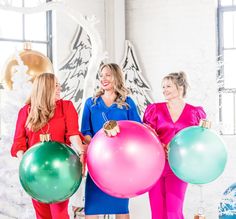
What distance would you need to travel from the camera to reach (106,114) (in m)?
3.02

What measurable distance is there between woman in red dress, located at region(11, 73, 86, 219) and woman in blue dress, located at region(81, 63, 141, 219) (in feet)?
0.71

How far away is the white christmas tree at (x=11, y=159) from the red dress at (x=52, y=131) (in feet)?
2.39

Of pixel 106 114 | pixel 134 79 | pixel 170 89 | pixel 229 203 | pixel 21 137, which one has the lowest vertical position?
pixel 229 203

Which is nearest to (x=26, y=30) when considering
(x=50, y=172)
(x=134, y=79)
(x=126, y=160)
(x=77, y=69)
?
(x=77, y=69)

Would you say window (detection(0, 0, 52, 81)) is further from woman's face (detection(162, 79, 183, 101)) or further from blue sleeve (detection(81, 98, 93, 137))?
woman's face (detection(162, 79, 183, 101))

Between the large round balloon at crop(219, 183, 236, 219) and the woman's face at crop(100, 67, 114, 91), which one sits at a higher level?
the woman's face at crop(100, 67, 114, 91)

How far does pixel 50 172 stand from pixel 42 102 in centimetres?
43

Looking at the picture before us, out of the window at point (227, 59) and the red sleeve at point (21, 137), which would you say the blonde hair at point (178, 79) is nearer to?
the red sleeve at point (21, 137)

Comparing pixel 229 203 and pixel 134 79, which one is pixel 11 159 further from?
pixel 134 79

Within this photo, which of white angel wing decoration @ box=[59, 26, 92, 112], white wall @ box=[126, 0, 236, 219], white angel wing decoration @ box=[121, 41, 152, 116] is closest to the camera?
white angel wing decoration @ box=[59, 26, 92, 112]

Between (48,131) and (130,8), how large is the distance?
119 inches

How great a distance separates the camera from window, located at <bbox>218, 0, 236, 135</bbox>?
5.23 metres

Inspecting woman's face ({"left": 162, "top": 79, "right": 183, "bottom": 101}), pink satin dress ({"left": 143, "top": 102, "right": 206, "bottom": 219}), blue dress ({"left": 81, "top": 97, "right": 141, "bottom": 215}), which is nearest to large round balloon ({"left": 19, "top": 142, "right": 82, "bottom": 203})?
blue dress ({"left": 81, "top": 97, "right": 141, "bottom": 215})

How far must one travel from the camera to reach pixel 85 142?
2.96m
